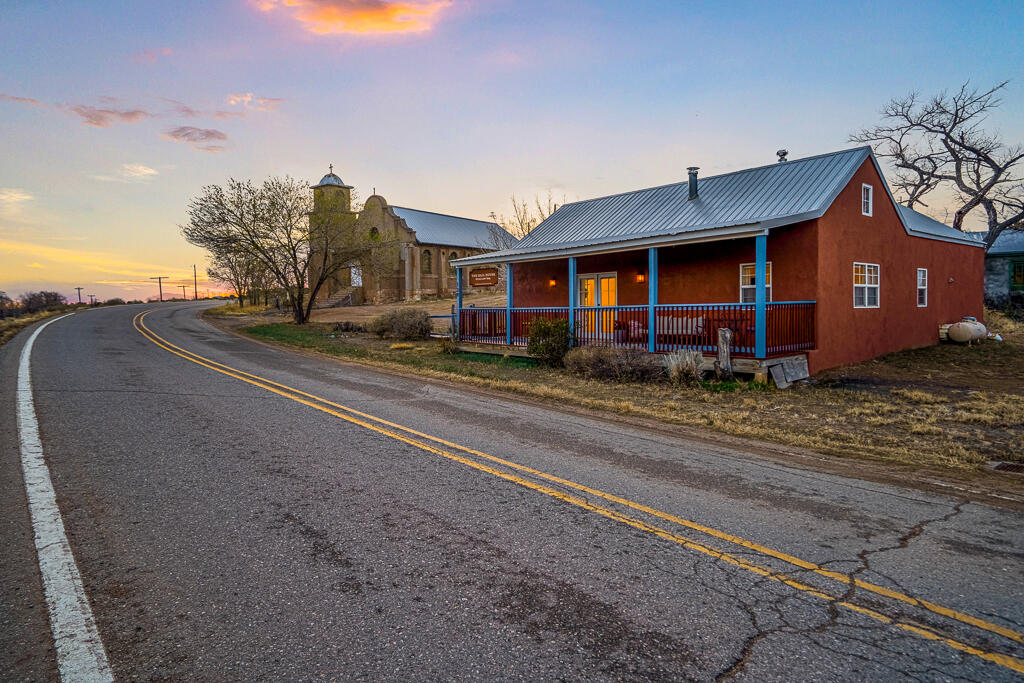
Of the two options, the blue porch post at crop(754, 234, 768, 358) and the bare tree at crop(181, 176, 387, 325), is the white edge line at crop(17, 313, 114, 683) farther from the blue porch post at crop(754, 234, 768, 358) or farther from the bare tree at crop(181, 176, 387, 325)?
the bare tree at crop(181, 176, 387, 325)

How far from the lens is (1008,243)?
111 feet

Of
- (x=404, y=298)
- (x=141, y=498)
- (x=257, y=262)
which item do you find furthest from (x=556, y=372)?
(x=404, y=298)

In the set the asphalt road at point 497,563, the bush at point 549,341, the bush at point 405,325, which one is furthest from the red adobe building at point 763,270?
the asphalt road at point 497,563

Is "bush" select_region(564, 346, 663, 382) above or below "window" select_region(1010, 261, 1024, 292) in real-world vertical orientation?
below

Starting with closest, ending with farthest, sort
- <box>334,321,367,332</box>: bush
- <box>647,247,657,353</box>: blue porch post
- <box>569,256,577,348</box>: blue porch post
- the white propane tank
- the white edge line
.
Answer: the white edge line, <box>647,247,657,353</box>: blue porch post, <box>569,256,577,348</box>: blue porch post, the white propane tank, <box>334,321,367,332</box>: bush

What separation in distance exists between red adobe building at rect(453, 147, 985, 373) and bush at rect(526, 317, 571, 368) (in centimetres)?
91

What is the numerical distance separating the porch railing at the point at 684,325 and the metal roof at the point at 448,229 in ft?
90.0

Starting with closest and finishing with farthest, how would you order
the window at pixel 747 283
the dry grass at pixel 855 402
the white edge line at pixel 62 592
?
the white edge line at pixel 62 592 < the dry grass at pixel 855 402 < the window at pixel 747 283

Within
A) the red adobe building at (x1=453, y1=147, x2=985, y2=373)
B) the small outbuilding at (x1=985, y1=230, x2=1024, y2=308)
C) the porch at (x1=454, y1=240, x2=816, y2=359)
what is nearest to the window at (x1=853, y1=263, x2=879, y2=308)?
the red adobe building at (x1=453, y1=147, x2=985, y2=373)

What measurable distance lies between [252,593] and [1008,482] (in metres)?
6.54

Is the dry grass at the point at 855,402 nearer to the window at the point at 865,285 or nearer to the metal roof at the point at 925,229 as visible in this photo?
the window at the point at 865,285

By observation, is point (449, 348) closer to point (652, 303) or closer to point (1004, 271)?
point (652, 303)

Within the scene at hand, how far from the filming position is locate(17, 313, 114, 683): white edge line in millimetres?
2564

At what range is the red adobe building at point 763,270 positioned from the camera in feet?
42.4
